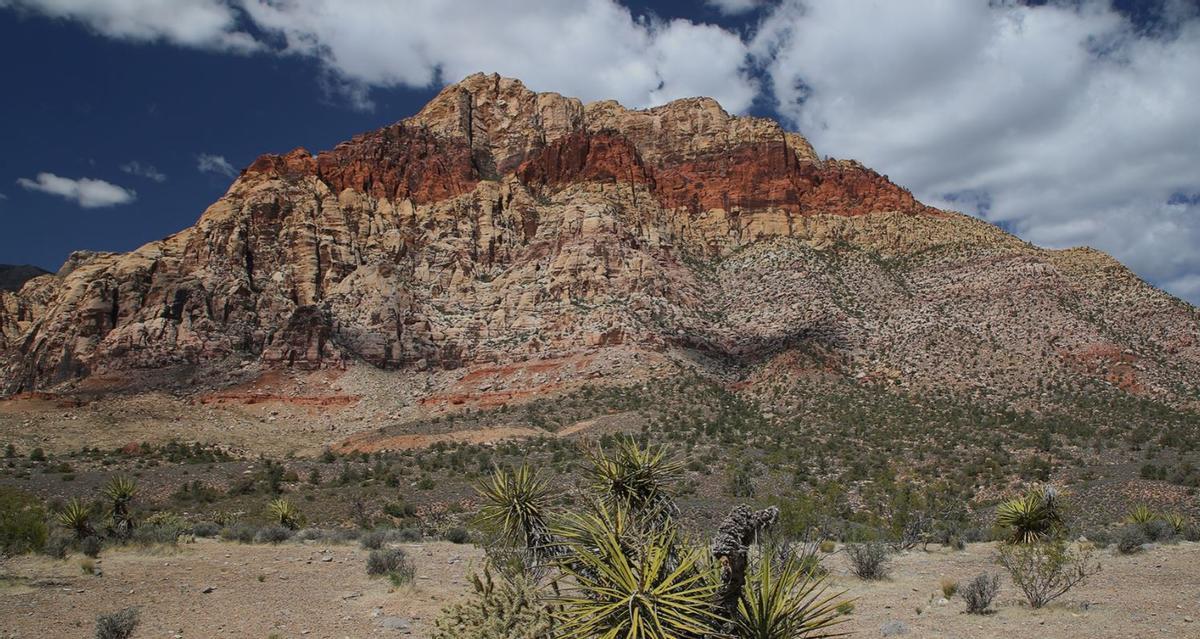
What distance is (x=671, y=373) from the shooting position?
51562 mm

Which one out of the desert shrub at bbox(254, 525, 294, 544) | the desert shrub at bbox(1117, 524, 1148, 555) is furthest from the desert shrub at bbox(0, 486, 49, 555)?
the desert shrub at bbox(1117, 524, 1148, 555)

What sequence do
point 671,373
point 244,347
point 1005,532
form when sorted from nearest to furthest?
point 1005,532, point 671,373, point 244,347

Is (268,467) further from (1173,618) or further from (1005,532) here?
(1173,618)

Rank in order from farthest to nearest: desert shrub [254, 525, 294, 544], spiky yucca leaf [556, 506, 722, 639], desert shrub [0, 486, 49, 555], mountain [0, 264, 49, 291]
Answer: mountain [0, 264, 49, 291] < desert shrub [254, 525, 294, 544] < desert shrub [0, 486, 49, 555] < spiky yucca leaf [556, 506, 722, 639]

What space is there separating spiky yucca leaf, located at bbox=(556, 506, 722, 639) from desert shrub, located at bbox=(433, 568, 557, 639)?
477 millimetres

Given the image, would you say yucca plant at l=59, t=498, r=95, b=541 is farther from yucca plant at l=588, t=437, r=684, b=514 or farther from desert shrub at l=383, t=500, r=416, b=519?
yucca plant at l=588, t=437, r=684, b=514

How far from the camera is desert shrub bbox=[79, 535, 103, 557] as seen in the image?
56.0ft

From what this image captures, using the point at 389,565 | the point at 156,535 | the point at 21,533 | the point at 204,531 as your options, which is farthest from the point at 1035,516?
the point at 21,533

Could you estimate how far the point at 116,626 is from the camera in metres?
10.6

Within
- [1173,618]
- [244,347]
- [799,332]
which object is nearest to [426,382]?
[244,347]

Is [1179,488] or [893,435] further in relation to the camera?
[893,435]

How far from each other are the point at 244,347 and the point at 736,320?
44.1 meters

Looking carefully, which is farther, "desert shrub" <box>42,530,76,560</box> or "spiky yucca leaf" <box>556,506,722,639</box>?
"desert shrub" <box>42,530,76,560</box>

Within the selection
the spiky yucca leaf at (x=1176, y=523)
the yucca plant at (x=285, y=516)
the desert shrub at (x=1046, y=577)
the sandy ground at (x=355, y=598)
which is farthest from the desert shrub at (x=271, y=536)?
the spiky yucca leaf at (x=1176, y=523)
